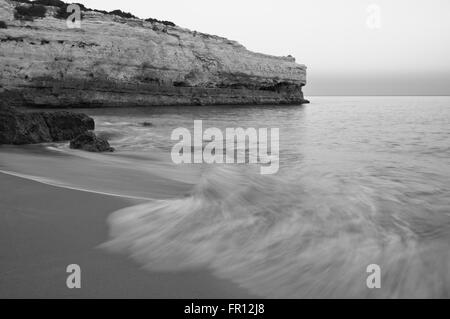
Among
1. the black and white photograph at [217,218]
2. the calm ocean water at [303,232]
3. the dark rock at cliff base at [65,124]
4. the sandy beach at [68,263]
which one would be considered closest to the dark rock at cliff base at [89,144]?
the black and white photograph at [217,218]

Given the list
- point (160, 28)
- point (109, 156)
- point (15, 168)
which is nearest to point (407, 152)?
point (109, 156)

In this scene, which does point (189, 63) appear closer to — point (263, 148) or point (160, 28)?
point (160, 28)

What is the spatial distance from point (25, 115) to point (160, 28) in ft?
78.2

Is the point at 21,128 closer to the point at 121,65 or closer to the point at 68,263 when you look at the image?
the point at 68,263

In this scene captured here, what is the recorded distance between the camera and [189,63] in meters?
30.5

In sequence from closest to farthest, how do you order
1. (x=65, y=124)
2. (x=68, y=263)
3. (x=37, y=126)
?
(x=68, y=263)
(x=37, y=126)
(x=65, y=124)

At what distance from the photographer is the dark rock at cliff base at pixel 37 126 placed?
7.93 meters

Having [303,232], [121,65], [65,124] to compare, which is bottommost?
[303,232]

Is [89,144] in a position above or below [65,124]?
below

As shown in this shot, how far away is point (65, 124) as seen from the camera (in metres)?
9.72

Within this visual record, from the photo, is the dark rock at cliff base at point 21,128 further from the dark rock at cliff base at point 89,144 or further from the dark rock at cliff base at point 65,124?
the dark rock at cliff base at point 89,144

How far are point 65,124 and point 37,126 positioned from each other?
94 cm

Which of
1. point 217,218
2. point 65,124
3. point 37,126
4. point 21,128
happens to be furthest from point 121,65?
point 217,218
